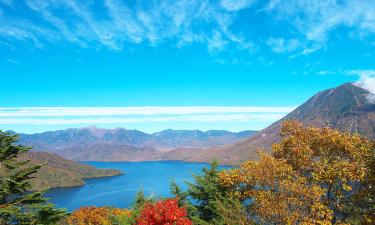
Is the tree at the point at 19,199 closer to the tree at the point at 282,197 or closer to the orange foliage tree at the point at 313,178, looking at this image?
the tree at the point at 282,197

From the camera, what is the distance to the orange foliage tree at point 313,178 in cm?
2614

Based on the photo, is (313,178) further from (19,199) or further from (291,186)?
(19,199)

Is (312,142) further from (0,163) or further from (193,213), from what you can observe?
(0,163)

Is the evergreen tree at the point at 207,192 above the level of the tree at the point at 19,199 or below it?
below

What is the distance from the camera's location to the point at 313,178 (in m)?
28.2

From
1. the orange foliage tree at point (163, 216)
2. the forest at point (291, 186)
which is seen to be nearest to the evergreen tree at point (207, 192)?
the forest at point (291, 186)

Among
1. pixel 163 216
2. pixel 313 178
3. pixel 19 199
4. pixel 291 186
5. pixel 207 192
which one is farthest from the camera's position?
pixel 207 192

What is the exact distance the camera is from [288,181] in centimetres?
2714

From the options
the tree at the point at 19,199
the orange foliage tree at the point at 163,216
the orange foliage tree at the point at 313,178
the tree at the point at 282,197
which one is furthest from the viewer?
the orange foliage tree at the point at 163,216

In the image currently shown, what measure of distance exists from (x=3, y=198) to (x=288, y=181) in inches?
798

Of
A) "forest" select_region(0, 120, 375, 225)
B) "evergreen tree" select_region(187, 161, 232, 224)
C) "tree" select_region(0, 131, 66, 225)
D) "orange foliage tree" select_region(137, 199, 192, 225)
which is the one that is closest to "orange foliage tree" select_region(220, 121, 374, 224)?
"forest" select_region(0, 120, 375, 225)

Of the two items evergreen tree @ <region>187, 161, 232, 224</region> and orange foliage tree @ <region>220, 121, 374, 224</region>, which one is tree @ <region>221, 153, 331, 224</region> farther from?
evergreen tree @ <region>187, 161, 232, 224</region>

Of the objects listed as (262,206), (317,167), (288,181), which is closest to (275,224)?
(262,206)

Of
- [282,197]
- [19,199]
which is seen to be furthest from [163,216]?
[19,199]
